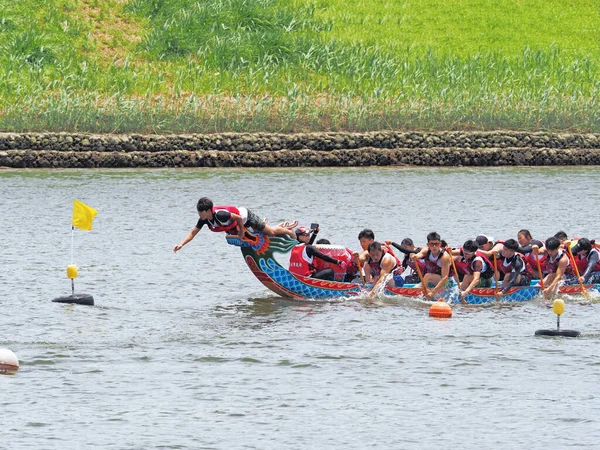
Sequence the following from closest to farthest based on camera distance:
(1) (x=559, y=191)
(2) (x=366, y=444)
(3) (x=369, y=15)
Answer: (2) (x=366, y=444)
(1) (x=559, y=191)
(3) (x=369, y=15)

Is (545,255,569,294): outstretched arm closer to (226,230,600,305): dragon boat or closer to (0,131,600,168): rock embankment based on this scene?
(226,230,600,305): dragon boat

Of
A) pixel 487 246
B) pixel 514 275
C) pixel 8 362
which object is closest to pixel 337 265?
pixel 487 246

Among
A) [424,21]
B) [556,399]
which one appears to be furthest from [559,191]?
[556,399]

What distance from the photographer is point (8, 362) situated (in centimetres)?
1712

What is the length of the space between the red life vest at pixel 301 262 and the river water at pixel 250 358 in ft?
1.98

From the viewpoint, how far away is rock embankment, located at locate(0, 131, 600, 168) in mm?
43094

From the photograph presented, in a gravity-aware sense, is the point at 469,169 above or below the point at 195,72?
below

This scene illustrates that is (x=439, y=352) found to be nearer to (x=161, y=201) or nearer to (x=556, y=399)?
(x=556, y=399)

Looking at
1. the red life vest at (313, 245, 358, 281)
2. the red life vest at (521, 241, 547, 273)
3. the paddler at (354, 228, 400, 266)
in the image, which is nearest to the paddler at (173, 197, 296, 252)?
the red life vest at (313, 245, 358, 281)

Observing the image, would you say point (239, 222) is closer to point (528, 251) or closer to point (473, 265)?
point (473, 265)

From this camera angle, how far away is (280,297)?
23.4m

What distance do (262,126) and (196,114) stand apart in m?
2.35

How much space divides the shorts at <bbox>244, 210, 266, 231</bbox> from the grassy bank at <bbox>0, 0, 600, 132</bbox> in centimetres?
2289

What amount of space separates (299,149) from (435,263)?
2284 cm
